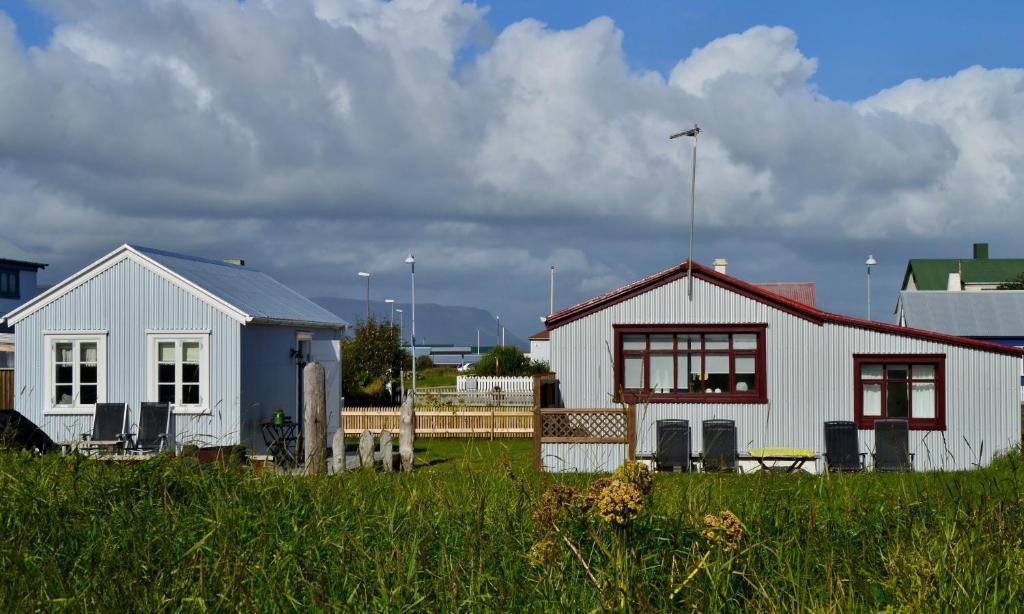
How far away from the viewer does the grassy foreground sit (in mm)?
Result: 5094

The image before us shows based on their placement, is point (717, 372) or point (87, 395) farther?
point (87, 395)

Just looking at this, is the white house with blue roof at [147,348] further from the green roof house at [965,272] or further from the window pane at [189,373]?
the green roof house at [965,272]

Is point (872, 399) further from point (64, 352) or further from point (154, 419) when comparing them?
point (64, 352)

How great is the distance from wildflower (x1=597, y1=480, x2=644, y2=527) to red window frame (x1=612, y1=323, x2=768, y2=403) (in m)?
16.3

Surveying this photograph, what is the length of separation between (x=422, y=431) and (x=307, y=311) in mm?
8479

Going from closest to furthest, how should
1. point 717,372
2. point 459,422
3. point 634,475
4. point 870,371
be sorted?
point 634,475 < point 870,371 < point 717,372 < point 459,422

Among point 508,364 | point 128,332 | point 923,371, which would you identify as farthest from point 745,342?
point 508,364

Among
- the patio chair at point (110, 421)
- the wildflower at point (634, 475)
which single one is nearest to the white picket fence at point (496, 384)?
the patio chair at point (110, 421)

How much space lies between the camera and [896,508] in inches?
281

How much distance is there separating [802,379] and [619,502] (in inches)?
680

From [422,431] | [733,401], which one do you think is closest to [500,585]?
[733,401]

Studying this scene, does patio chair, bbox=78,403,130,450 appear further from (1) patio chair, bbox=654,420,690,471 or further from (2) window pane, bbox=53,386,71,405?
(1) patio chair, bbox=654,420,690,471

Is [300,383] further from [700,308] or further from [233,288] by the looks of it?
[700,308]

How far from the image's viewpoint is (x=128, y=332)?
22.0 metres
